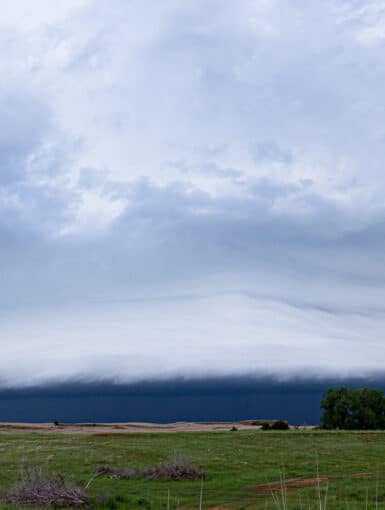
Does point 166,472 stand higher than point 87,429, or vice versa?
point 166,472

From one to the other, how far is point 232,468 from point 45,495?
13.0 meters

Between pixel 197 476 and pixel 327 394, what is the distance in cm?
5620

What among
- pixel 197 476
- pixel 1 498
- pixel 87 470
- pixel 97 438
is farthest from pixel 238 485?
pixel 97 438

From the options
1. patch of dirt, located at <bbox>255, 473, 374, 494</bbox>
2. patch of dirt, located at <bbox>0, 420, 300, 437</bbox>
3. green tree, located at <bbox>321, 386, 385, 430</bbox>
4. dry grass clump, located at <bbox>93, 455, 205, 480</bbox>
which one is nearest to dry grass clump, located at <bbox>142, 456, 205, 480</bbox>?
dry grass clump, located at <bbox>93, 455, 205, 480</bbox>

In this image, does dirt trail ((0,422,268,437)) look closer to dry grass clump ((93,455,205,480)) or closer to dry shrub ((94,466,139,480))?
dry shrub ((94,466,139,480))

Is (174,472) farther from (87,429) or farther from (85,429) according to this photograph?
(85,429)

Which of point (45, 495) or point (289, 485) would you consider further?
point (289, 485)

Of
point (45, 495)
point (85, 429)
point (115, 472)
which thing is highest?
point (45, 495)

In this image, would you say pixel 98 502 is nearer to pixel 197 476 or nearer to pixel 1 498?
pixel 1 498

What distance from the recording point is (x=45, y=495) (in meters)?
20.1

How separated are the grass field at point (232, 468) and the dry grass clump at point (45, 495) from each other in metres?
0.80

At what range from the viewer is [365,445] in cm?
4550

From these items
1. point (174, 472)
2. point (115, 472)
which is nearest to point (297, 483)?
point (174, 472)

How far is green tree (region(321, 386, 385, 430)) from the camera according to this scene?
7712cm
